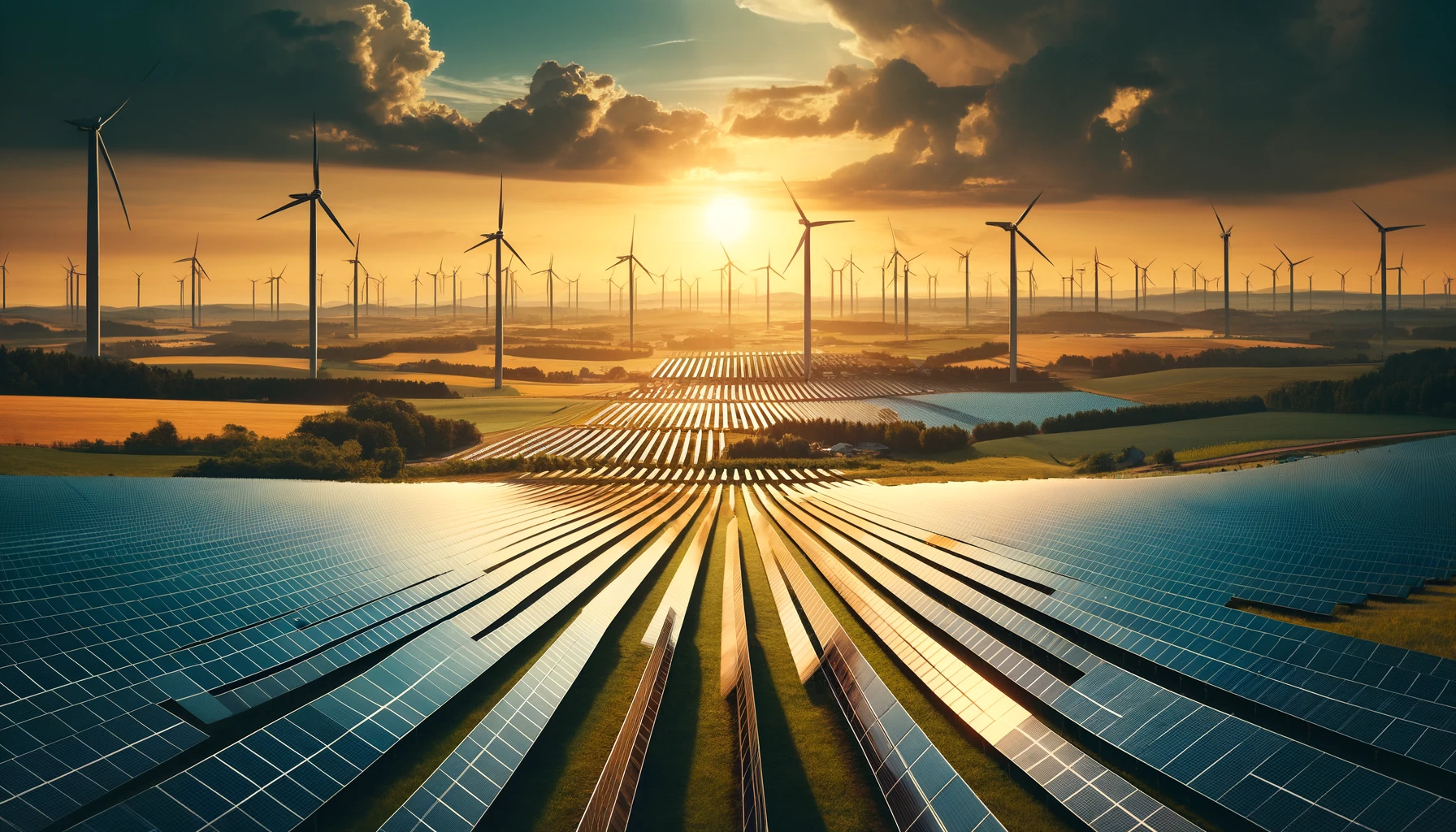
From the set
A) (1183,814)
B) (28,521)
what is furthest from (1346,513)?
(28,521)

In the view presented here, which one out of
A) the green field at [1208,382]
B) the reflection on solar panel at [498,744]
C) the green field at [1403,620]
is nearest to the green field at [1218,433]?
the green field at [1208,382]

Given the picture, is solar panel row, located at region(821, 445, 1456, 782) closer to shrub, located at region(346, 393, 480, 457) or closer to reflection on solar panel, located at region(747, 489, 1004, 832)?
reflection on solar panel, located at region(747, 489, 1004, 832)

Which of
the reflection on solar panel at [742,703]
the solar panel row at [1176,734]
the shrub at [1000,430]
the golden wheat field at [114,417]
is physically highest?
the golden wheat field at [114,417]

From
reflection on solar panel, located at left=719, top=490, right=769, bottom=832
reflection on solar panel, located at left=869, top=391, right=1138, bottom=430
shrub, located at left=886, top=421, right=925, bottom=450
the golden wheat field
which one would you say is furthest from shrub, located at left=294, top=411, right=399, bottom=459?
reflection on solar panel, located at left=869, top=391, right=1138, bottom=430

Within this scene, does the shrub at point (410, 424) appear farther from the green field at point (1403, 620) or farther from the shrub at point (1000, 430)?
the green field at point (1403, 620)

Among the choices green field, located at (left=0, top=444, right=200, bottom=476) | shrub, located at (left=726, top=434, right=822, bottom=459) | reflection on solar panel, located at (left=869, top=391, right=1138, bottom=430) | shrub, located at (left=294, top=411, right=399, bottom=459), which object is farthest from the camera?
reflection on solar panel, located at (left=869, top=391, right=1138, bottom=430)

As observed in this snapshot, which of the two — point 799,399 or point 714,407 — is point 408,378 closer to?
point 714,407
